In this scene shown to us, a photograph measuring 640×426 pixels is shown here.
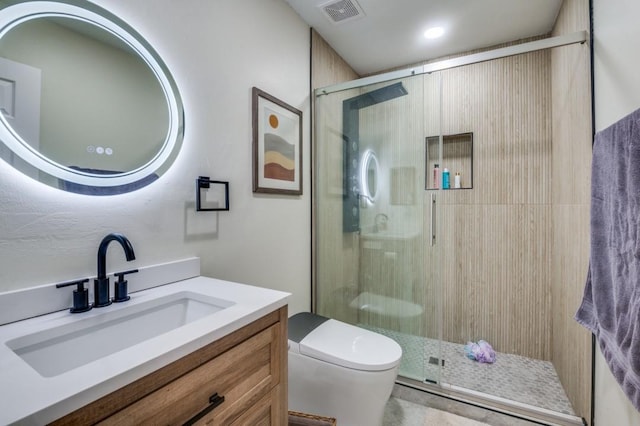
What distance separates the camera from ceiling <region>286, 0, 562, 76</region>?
1.80 m

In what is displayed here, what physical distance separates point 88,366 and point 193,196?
2.60 feet

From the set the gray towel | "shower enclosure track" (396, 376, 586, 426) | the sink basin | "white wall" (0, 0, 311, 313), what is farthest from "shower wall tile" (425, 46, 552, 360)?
the sink basin

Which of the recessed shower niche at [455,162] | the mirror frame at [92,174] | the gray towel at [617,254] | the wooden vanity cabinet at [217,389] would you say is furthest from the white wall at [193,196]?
the gray towel at [617,254]

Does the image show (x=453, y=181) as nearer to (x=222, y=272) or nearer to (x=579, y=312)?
(x=579, y=312)

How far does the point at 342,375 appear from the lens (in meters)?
1.28

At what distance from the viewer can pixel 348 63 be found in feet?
8.43

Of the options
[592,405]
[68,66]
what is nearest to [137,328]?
[68,66]

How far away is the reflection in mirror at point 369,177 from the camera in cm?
196

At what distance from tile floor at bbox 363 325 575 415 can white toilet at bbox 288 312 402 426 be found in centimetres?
57

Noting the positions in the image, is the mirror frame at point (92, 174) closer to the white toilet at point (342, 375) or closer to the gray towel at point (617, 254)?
the white toilet at point (342, 375)

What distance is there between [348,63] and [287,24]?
0.89 metres

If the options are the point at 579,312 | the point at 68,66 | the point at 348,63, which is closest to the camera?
the point at 68,66

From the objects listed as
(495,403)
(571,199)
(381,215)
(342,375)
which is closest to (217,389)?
(342,375)

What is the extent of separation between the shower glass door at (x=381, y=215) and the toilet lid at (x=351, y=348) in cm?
54
